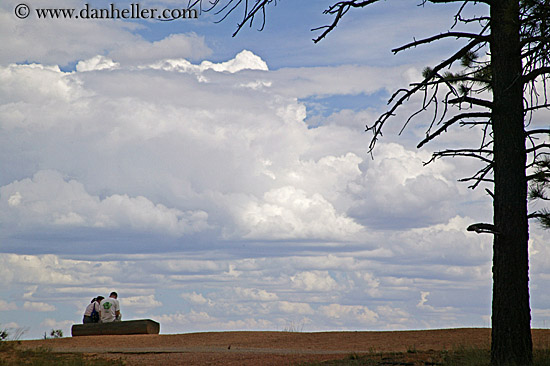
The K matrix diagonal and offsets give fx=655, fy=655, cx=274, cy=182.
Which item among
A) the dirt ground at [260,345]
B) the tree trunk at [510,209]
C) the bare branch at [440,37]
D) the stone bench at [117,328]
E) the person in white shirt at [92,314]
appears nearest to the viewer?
the tree trunk at [510,209]

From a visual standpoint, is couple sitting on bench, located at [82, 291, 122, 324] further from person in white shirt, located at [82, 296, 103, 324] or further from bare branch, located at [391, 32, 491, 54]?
bare branch, located at [391, 32, 491, 54]

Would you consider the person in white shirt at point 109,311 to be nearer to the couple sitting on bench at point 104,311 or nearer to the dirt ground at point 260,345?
the couple sitting on bench at point 104,311

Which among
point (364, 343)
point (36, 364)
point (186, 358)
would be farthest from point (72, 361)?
point (364, 343)

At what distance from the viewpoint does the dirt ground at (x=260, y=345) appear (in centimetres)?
1444

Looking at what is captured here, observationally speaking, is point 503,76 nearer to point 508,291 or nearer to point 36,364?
point 508,291

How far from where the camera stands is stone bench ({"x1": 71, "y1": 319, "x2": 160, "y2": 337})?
20.6m

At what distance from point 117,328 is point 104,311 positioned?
1.23 meters

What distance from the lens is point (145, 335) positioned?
19953 millimetres

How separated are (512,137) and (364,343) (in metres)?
7.12

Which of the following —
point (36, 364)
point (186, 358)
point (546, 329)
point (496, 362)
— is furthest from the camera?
point (546, 329)

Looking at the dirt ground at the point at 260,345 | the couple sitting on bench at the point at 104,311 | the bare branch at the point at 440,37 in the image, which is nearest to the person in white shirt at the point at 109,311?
the couple sitting on bench at the point at 104,311

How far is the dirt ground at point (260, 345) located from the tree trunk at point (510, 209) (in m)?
2.33

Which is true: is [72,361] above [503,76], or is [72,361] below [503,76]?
below

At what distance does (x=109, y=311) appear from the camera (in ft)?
71.4
